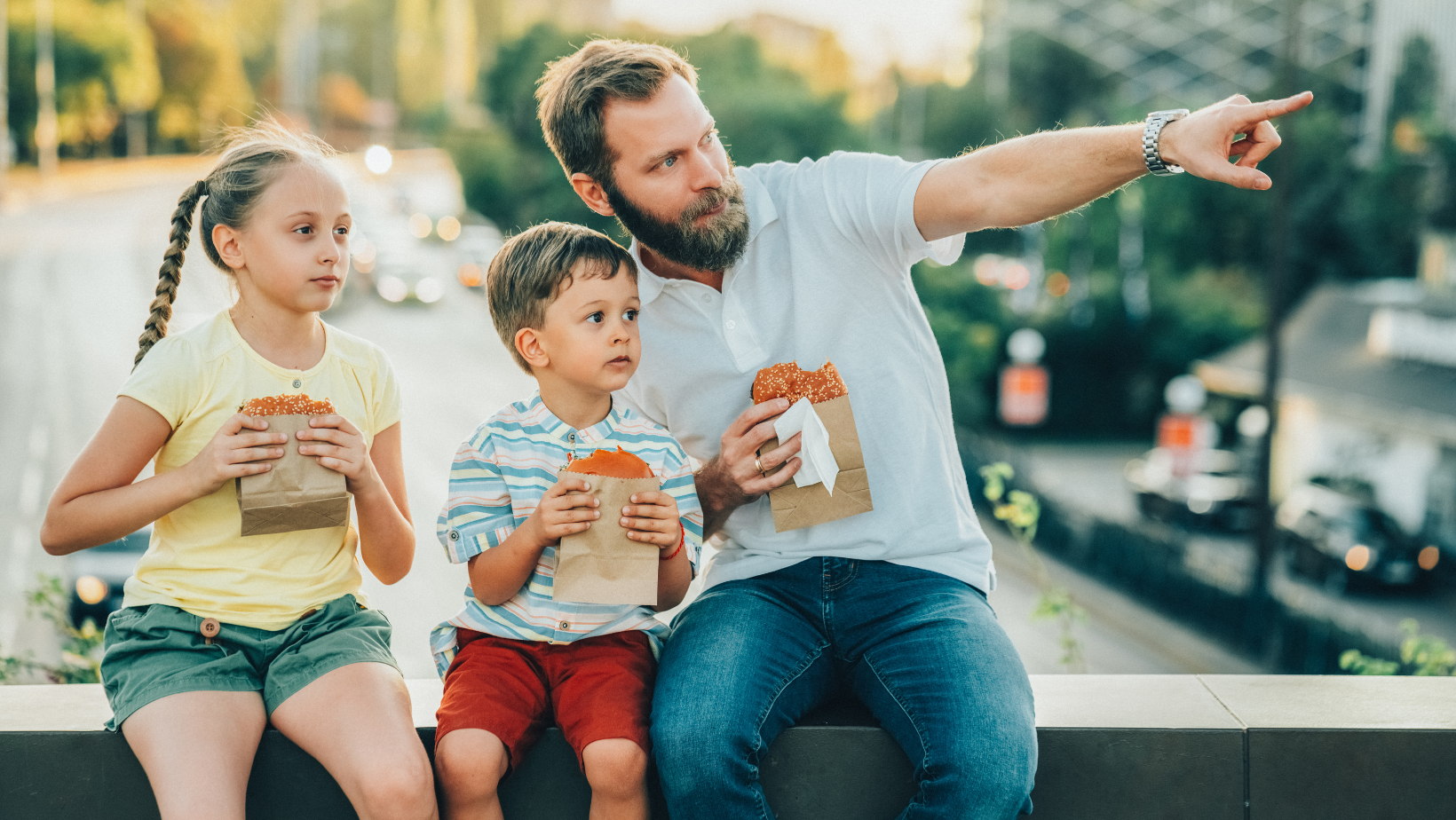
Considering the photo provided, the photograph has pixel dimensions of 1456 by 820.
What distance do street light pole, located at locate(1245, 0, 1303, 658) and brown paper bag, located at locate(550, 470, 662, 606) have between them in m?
11.5

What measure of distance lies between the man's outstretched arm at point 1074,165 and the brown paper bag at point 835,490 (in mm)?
481

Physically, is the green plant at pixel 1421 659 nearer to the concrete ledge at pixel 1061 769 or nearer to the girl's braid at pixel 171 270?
the concrete ledge at pixel 1061 769

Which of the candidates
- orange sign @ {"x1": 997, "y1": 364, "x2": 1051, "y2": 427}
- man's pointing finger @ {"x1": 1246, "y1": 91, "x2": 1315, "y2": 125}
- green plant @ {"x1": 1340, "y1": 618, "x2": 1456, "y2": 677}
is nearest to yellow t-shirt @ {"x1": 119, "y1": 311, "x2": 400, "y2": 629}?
man's pointing finger @ {"x1": 1246, "y1": 91, "x2": 1315, "y2": 125}

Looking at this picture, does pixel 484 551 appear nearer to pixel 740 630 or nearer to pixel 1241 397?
pixel 740 630

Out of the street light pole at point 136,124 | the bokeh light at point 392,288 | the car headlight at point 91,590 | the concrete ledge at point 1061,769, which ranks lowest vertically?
the car headlight at point 91,590

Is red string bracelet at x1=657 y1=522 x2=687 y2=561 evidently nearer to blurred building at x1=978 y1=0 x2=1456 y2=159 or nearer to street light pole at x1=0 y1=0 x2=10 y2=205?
street light pole at x1=0 y1=0 x2=10 y2=205

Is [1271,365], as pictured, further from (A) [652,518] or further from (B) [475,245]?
(B) [475,245]

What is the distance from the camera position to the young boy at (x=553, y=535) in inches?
81.4

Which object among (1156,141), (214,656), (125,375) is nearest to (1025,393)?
(125,375)

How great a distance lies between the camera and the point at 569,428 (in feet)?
7.48

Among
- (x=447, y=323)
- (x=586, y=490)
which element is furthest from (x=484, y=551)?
(x=447, y=323)

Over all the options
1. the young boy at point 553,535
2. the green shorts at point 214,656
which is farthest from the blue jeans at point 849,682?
the green shorts at point 214,656

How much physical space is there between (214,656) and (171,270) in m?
0.77

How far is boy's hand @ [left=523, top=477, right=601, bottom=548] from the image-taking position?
80.2 inches
